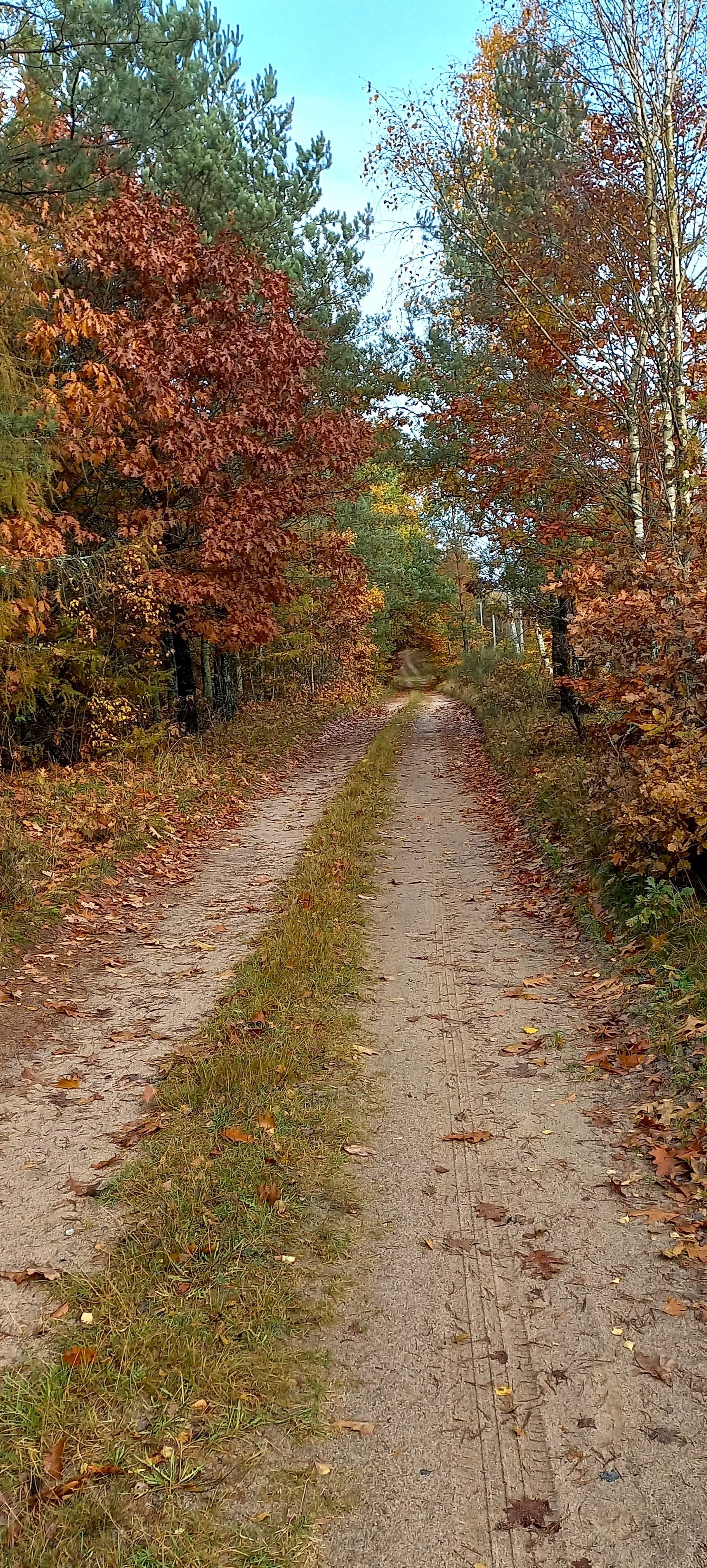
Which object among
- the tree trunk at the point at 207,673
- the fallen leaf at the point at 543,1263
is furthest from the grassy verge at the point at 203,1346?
the tree trunk at the point at 207,673

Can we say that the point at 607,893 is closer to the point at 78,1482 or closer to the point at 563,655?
the point at 78,1482

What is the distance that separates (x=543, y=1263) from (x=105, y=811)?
24.7 ft

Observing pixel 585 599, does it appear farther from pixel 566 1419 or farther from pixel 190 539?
pixel 190 539

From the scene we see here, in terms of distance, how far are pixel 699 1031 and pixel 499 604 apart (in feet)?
57.7

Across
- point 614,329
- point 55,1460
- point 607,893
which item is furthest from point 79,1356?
point 614,329

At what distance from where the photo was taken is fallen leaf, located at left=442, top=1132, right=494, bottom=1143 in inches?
173

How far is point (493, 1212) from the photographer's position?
385 centimetres


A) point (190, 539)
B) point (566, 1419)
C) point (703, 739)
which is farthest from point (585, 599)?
point (190, 539)

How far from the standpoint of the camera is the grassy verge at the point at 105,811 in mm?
A: 7586

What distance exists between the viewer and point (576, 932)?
23.3 feet

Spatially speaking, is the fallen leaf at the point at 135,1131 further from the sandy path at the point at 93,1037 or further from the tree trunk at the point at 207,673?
the tree trunk at the point at 207,673

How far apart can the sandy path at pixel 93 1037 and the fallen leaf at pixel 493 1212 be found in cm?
153

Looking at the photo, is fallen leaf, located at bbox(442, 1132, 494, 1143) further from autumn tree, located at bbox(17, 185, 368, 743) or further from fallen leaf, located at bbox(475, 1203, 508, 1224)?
autumn tree, located at bbox(17, 185, 368, 743)

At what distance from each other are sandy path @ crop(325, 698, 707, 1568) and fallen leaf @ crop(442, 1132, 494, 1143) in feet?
0.12
